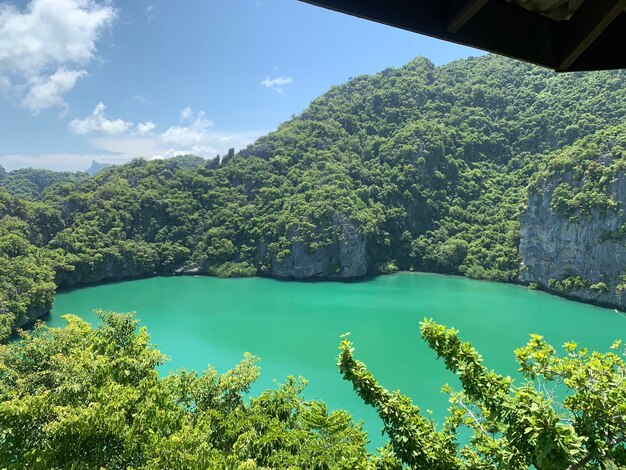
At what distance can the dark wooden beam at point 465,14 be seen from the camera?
155cm

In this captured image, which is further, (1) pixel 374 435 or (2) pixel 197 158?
(2) pixel 197 158

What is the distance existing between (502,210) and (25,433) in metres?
50.9

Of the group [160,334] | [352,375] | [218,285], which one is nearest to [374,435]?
[352,375]

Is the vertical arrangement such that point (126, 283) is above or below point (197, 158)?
below

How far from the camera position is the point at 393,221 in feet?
168

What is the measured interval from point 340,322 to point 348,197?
2346 centimetres

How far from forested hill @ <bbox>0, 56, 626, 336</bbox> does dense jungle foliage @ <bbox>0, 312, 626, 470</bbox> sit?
1216 inches

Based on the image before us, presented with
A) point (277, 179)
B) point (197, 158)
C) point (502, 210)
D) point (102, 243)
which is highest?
Result: point (197, 158)

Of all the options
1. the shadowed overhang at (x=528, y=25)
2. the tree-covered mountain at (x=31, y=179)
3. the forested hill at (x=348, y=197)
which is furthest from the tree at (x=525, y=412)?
the tree-covered mountain at (x=31, y=179)

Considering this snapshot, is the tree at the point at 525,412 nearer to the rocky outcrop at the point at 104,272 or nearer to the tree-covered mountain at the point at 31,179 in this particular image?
the rocky outcrop at the point at 104,272

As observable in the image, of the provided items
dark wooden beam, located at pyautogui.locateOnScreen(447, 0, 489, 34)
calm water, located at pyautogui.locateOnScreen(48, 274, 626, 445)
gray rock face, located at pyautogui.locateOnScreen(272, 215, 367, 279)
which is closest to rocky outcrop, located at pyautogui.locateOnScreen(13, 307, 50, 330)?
calm water, located at pyautogui.locateOnScreen(48, 274, 626, 445)

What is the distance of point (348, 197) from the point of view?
4847 centimetres

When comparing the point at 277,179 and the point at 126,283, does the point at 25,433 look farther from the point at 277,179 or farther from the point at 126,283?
the point at 277,179

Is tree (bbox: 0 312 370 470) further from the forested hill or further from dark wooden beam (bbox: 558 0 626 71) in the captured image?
the forested hill
